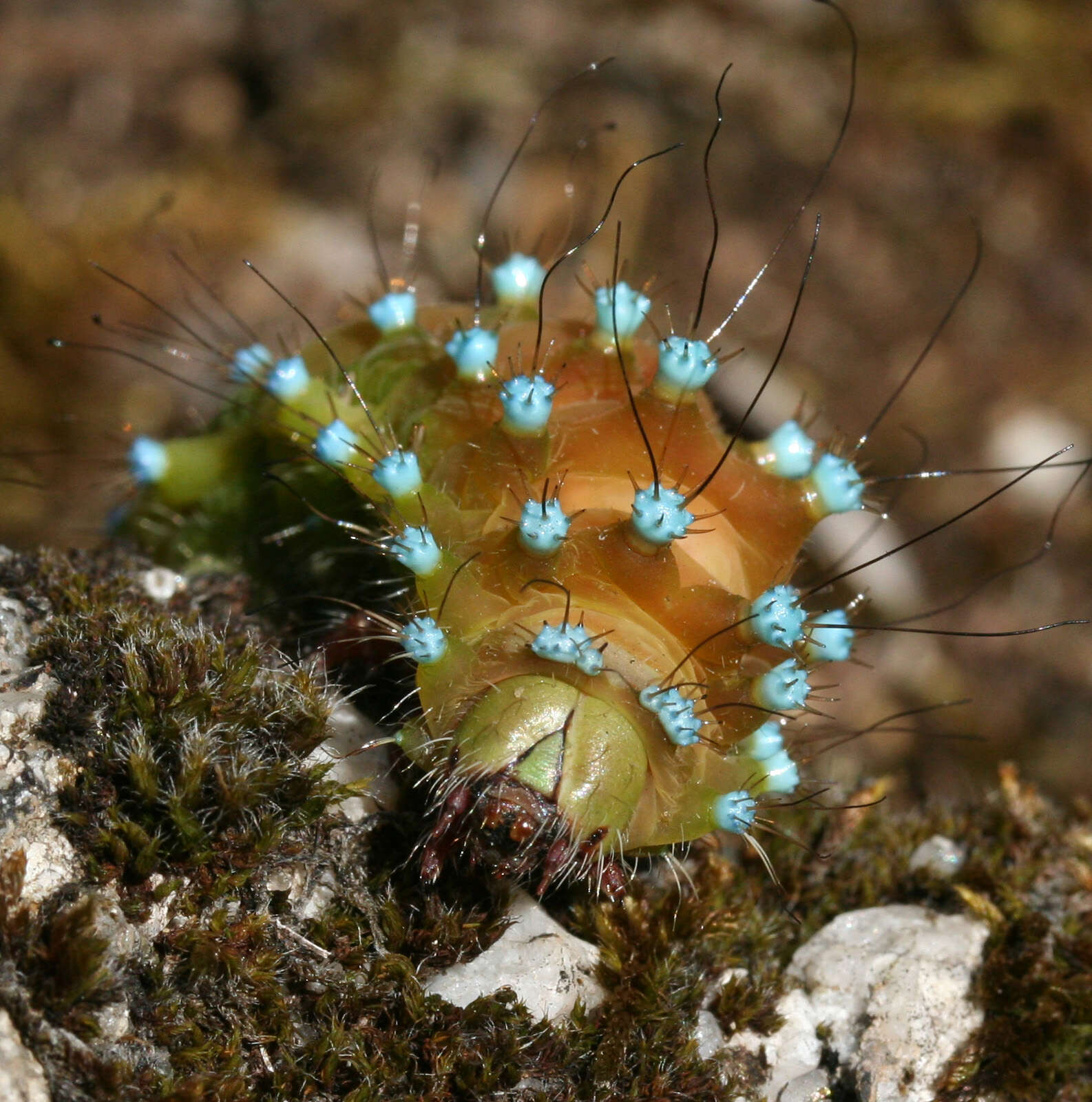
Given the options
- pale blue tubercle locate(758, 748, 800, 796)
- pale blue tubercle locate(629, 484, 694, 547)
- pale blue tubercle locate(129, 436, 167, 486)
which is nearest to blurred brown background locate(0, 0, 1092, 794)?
pale blue tubercle locate(129, 436, 167, 486)

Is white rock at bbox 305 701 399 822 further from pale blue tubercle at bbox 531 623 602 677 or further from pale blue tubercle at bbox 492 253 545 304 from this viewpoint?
pale blue tubercle at bbox 492 253 545 304

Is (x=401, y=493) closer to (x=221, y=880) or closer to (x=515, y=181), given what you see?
(x=221, y=880)

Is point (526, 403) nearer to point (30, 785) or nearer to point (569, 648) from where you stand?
point (569, 648)

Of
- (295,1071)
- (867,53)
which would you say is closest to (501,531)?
(295,1071)

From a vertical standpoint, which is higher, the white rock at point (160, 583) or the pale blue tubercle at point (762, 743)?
the white rock at point (160, 583)

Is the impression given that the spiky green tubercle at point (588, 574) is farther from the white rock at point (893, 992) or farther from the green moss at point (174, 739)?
the white rock at point (893, 992)

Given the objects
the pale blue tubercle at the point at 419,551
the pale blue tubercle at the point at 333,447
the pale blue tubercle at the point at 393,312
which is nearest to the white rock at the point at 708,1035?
the pale blue tubercle at the point at 419,551
